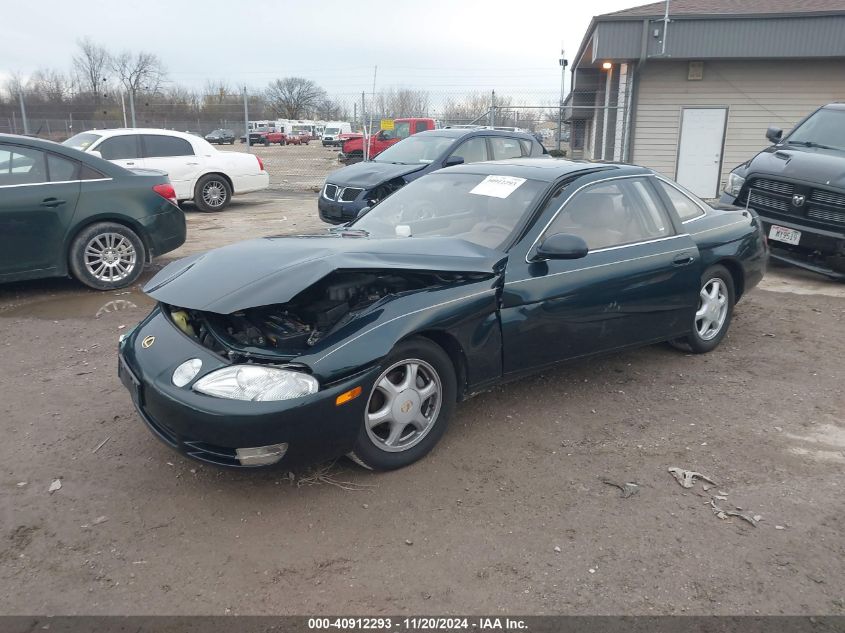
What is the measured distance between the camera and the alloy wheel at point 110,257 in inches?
278

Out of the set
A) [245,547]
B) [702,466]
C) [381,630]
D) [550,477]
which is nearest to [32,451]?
[245,547]

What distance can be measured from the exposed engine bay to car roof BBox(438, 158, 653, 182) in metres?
1.23

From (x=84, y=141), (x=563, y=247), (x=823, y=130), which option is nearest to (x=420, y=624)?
(x=563, y=247)

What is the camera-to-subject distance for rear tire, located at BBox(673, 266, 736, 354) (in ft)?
17.4

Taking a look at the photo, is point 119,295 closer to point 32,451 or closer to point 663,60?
point 32,451

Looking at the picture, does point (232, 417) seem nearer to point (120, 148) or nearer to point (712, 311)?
point (712, 311)

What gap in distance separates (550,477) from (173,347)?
2.04m

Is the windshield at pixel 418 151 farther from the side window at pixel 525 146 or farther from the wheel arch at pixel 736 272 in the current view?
the wheel arch at pixel 736 272

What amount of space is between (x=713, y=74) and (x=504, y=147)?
724 centimetres

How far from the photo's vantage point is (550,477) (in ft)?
11.8

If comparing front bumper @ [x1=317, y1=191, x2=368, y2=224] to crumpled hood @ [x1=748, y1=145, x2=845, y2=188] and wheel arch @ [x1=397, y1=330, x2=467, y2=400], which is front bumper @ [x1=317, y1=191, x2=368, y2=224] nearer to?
A: crumpled hood @ [x1=748, y1=145, x2=845, y2=188]

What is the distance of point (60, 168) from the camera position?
6.86 metres

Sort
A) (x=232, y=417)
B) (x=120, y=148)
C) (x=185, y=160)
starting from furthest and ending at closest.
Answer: (x=185, y=160) < (x=120, y=148) < (x=232, y=417)

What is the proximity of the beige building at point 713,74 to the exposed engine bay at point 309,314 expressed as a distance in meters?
12.3
